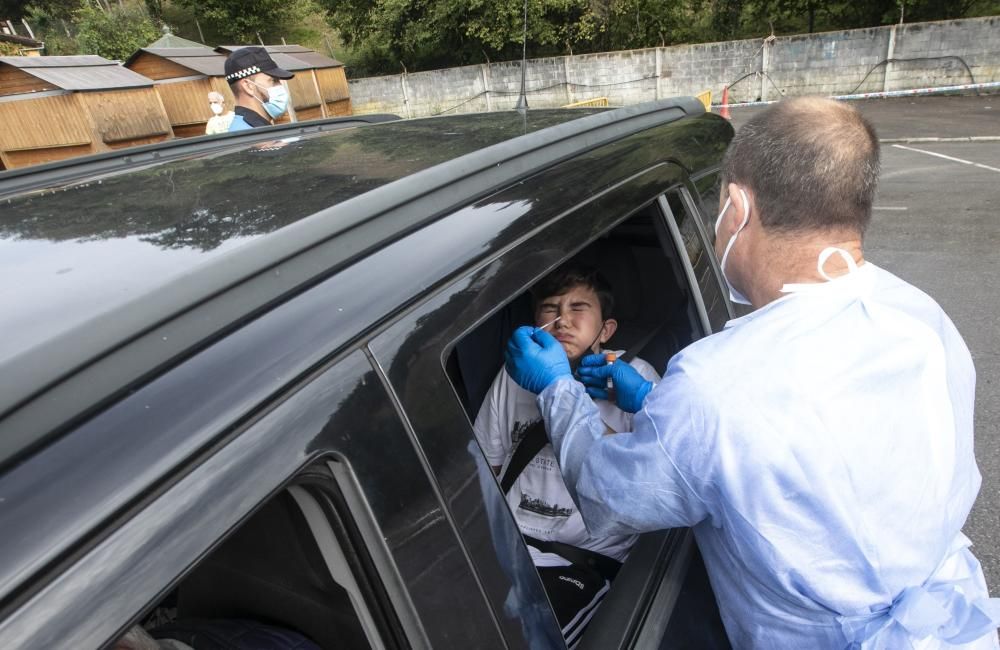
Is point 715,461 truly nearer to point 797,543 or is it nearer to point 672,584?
point 797,543

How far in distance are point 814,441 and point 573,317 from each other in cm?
112

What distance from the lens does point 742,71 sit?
18062mm

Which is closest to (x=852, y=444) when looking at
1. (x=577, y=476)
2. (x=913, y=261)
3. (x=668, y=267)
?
(x=577, y=476)

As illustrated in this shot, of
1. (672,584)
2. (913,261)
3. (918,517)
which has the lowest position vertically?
(913,261)

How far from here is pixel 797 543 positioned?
3.35ft

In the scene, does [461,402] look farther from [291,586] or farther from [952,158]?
[952,158]

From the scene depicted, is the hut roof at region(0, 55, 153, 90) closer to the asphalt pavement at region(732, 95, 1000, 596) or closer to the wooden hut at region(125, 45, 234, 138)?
the wooden hut at region(125, 45, 234, 138)

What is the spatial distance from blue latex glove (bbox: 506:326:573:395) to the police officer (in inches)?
131

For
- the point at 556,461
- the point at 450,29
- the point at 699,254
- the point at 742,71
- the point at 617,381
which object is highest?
the point at 450,29

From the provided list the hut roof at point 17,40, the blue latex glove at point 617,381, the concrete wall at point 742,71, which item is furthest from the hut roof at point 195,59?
the blue latex glove at point 617,381

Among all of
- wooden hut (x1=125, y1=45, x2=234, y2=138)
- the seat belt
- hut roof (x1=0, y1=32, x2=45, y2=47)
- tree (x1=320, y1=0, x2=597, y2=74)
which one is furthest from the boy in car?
hut roof (x1=0, y1=32, x2=45, y2=47)

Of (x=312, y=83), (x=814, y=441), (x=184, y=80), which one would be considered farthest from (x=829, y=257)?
(x=312, y=83)

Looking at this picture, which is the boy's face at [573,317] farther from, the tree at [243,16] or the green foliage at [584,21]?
the tree at [243,16]

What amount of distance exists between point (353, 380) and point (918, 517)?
3.38ft
